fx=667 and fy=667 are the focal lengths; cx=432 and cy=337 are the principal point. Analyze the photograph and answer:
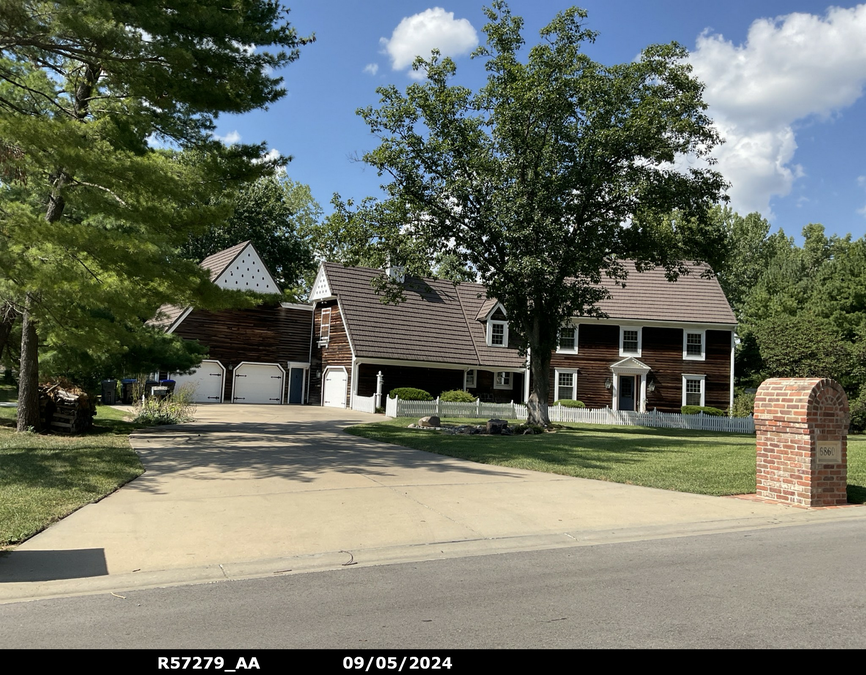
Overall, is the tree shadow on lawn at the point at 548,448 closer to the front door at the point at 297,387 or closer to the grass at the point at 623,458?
the grass at the point at 623,458

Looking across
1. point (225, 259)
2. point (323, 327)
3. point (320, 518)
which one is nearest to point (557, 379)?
point (323, 327)

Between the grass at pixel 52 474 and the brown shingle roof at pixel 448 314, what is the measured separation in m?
19.0

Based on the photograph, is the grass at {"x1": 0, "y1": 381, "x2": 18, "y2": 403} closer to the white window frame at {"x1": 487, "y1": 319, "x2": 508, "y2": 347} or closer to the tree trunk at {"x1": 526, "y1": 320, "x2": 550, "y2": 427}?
the tree trunk at {"x1": 526, "y1": 320, "x2": 550, "y2": 427}

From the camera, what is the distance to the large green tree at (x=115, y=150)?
11.5 m

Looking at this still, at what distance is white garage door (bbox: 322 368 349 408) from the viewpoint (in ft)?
118

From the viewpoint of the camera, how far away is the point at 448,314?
128 ft

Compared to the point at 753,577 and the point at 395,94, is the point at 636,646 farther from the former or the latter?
the point at 395,94

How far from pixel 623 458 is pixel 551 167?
39.0ft

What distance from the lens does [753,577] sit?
621cm

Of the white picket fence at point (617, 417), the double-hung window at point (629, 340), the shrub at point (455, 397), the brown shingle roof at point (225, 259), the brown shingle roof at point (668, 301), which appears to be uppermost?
the brown shingle roof at point (225, 259)

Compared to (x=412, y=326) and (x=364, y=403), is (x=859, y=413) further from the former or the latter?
(x=364, y=403)

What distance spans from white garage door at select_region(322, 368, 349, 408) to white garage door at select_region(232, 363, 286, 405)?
288 cm

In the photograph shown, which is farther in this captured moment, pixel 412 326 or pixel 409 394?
pixel 412 326
